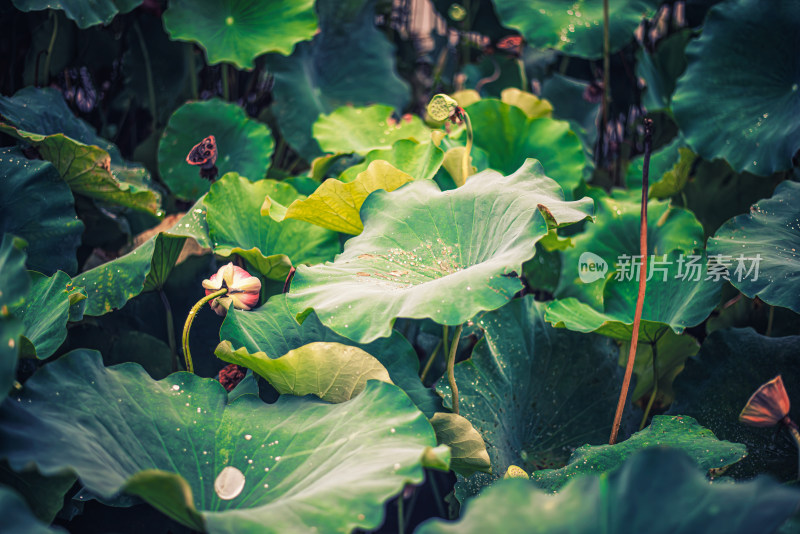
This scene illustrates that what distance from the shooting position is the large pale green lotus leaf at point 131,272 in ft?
2.92

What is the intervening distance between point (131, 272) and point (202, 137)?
0.48 meters

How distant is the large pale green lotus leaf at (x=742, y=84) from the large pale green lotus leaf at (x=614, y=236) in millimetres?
194

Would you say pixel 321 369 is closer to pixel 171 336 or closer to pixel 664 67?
pixel 171 336

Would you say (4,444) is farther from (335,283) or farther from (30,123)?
(30,123)

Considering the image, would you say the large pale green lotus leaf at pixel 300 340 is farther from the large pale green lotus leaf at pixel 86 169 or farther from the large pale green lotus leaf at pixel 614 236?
the large pale green lotus leaf at pixel 614 236

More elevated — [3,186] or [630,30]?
[630,30]

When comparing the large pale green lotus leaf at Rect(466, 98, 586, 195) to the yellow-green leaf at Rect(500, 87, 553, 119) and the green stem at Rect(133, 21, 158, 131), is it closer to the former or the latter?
the yellow-green leaf at Rect(500, 87, 553, 119)

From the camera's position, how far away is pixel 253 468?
64cm

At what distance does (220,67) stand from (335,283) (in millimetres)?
1285

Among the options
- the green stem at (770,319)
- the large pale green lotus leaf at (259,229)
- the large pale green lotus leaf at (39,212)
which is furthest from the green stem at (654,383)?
the large pale green lotus leaf at (39,212)

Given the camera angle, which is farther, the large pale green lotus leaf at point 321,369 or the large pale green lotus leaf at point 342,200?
the large pale green lotus leaf at point 342,200

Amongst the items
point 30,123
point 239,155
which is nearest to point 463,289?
point 239,155

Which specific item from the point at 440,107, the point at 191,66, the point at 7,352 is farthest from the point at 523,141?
the point at 7,352

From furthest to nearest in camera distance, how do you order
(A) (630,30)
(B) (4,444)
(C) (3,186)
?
(A) (630,30), (C) (3,186), (B) (4,444)
